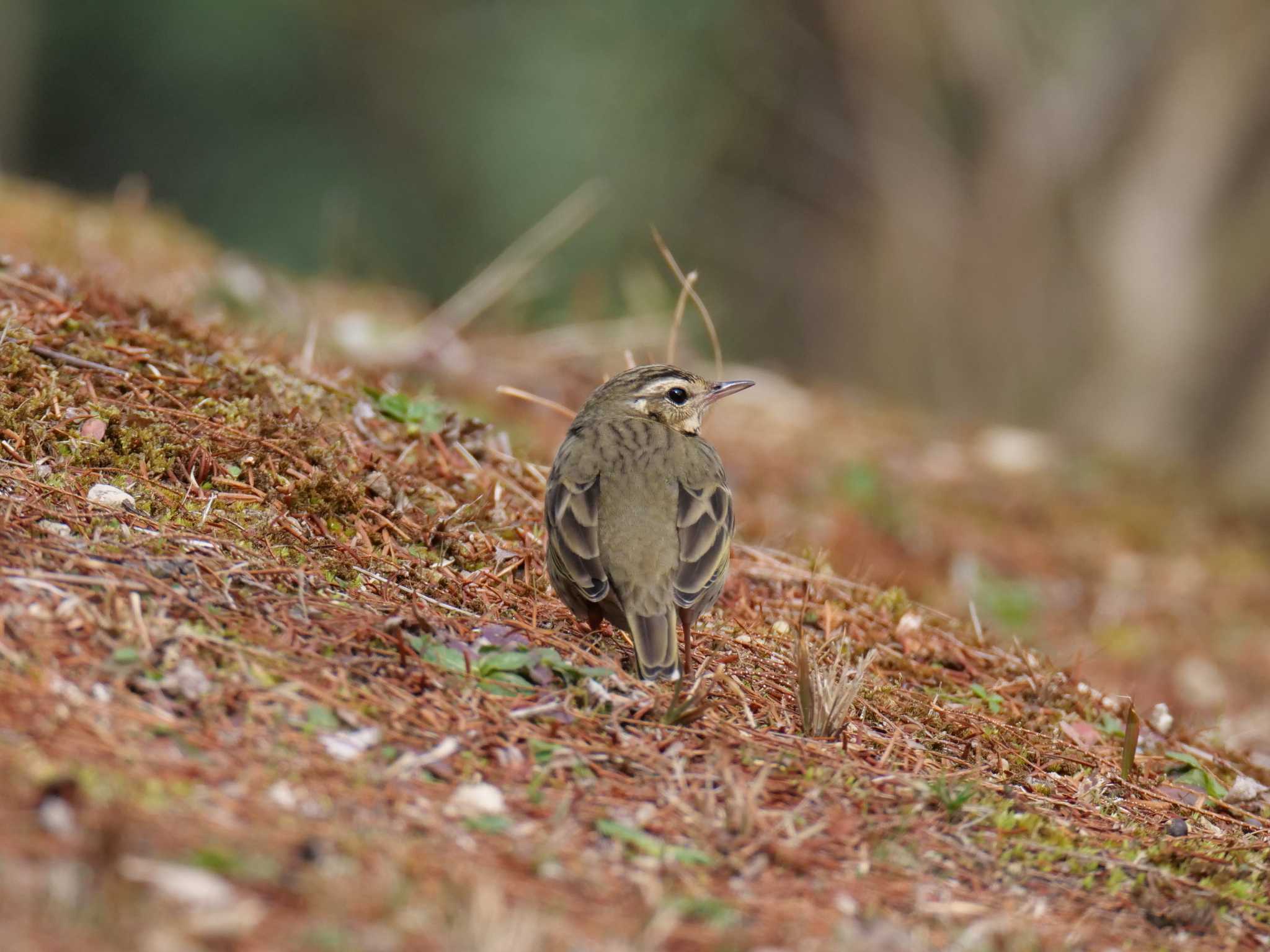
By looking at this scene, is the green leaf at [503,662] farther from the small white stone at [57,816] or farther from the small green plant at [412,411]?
the small green plant at [412,411]

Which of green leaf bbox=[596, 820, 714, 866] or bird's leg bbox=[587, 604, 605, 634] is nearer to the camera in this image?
green leaf bbox=[596, 820, 714, 866]

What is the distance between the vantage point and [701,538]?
16.6 feet

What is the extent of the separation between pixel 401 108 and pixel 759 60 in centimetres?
612

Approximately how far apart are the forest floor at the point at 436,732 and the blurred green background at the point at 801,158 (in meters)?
12.1

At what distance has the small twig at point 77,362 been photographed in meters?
5.59

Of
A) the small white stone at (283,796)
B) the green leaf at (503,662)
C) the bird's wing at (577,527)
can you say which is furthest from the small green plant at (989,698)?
the small white stone at (283,796)

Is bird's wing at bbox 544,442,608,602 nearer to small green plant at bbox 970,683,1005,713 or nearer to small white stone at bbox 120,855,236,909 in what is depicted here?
small green plant at bbox 970,683,1005,713

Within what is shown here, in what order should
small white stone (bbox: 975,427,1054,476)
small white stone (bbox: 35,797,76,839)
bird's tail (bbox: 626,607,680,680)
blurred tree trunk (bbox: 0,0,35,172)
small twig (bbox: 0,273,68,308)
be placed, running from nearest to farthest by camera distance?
small white stone (bbox: 35,797,76,839), bird's tail (bbox: 626,607,680,680), small twig (bbox: 0,273,68,308), small white stone (bbox: 975,427,1054,476), blurred tree trunk (bbox: 0,0,35,172)

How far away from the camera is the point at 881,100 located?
73.6 ft

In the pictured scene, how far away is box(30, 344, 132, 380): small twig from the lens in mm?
5586

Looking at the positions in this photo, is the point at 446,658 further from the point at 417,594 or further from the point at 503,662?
the point at 417,594

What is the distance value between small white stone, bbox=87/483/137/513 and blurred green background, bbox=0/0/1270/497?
1314 centimetres

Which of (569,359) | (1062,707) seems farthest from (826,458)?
(1062,707)

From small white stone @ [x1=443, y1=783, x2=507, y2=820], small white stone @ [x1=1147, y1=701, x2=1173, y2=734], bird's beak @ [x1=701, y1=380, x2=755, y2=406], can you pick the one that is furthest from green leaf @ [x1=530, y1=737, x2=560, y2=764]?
small white stone @ [x1=1147, y1=701, x2=1173, y2=734]
